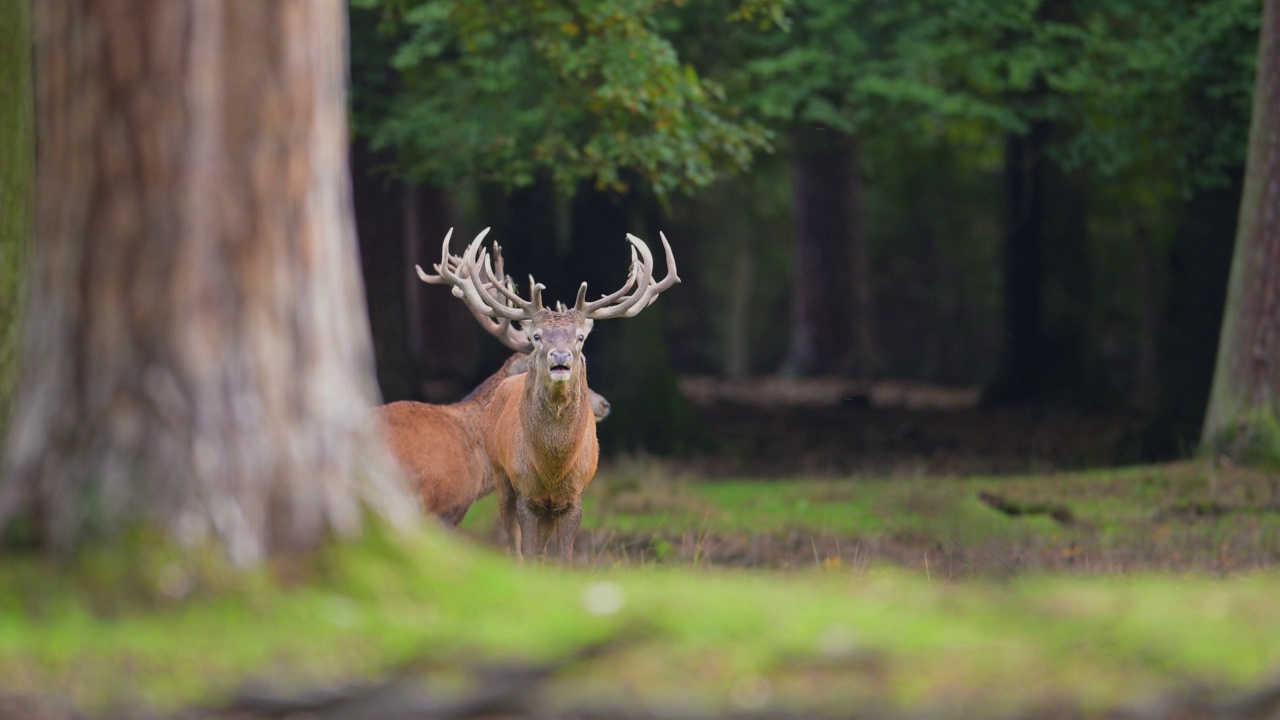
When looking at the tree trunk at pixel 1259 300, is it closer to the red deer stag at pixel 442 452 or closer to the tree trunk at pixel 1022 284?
the red deer stag at pixel 442 452

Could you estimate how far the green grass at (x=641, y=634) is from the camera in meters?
4.95

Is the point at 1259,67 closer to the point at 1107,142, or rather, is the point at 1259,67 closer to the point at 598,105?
the point at 1107,142

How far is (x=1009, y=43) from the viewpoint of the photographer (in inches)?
728

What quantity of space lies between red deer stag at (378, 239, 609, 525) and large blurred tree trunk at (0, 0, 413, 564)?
449 centimetres

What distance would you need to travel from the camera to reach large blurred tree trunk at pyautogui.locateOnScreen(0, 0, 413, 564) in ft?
17.9

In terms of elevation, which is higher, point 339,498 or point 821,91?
point 821,91

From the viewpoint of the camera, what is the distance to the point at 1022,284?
2419 centimetres

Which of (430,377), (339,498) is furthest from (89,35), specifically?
(430,377)

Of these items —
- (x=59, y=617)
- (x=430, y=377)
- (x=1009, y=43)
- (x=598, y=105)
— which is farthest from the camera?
(x=430, y=377)

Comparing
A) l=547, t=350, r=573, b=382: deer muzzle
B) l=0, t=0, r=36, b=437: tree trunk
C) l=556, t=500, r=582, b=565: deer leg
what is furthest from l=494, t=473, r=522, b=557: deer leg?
l=0, t=0, r=36, b=437: tree trunk

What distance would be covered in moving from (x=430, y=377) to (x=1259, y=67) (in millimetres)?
14129

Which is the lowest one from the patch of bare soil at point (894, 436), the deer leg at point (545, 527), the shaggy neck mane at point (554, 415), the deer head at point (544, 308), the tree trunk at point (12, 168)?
the patch of bare soil at point (894, 436)

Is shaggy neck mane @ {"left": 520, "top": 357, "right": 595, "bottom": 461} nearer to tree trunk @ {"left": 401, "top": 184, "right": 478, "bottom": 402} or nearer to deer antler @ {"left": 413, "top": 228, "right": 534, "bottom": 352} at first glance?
deer antler @ {"left": 413, "top": 228, "right": 534, "bottom": 352}

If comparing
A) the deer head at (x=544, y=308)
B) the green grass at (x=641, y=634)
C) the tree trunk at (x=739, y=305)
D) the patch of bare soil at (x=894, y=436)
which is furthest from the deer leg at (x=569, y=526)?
the tree trunk at (x=739, y=305)
